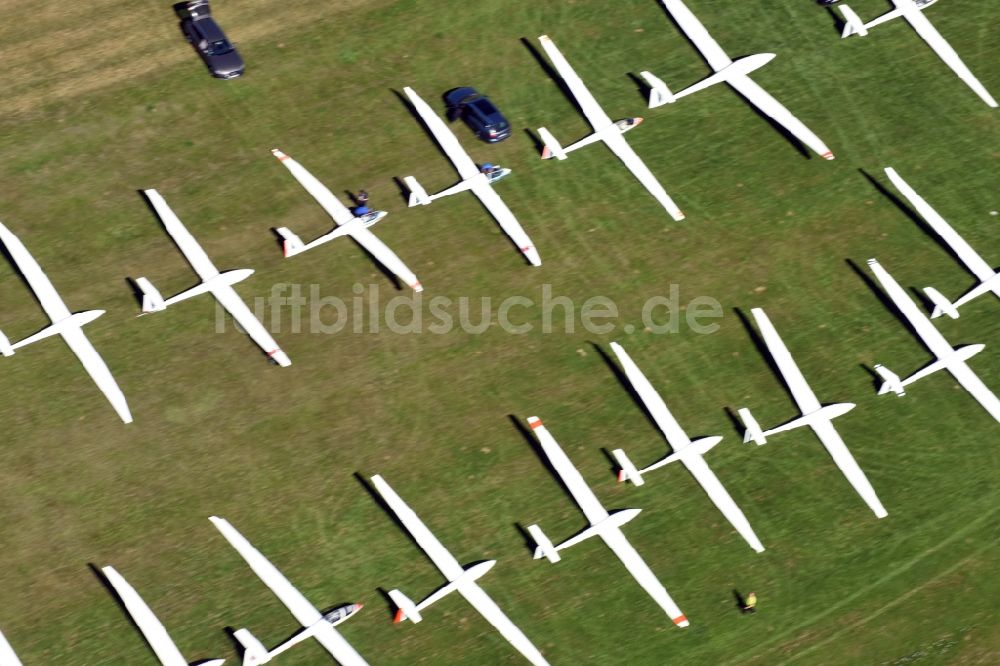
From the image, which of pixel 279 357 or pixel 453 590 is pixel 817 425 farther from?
pixel 279 357

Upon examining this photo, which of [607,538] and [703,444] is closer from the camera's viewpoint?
[607,538]

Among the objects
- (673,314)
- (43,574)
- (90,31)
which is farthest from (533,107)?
(43,574)

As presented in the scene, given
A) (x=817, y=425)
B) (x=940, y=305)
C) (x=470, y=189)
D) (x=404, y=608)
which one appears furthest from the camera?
(x=470, y=189)

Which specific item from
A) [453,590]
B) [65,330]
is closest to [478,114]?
[65,330]

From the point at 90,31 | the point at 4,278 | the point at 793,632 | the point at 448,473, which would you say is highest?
the point at 90,31

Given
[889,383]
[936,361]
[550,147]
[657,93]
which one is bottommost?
[936,361]

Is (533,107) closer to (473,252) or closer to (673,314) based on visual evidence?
(473,252)

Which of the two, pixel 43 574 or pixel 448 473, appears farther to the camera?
pixel 448 473

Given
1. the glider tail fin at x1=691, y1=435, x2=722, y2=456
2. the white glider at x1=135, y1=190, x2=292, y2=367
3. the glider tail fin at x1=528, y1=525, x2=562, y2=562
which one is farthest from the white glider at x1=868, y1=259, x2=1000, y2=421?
the white glider at x1=135, y1=190, x2=292, y2=367
